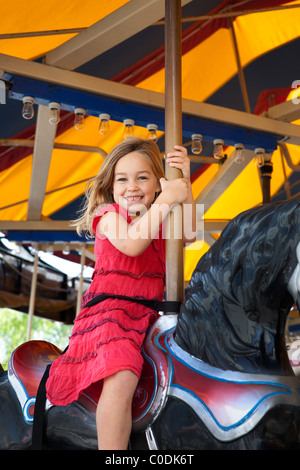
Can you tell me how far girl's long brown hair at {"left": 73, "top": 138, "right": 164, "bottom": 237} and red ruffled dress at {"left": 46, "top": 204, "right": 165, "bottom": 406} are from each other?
0.14m

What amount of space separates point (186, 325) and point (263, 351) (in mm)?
185

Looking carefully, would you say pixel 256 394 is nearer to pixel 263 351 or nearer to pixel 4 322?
pixel 263 351

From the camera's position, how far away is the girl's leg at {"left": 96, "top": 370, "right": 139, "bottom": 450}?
1.16m

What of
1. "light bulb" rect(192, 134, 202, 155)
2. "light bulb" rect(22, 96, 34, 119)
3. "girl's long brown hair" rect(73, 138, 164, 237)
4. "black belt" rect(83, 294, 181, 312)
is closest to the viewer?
"black belt" rect(83, 294, 181, 312)

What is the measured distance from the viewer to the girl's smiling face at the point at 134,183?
62.0 inches

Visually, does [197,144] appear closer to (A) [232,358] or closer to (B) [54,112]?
(B) [54,112]

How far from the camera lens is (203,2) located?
3381mm

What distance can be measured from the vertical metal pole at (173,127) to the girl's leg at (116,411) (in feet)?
1.06

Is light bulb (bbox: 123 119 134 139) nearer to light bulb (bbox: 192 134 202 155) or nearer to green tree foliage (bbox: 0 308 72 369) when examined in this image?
light bulb (bbox: 192 134 202 155)

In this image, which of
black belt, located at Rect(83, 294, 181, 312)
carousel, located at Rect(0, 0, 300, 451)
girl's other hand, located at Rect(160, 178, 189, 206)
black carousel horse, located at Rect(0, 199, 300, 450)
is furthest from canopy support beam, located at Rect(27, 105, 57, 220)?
black carousel horse, located at Rect(0, 199, 300, 450)

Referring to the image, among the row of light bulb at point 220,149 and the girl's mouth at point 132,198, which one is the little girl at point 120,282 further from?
the row of light bulb at point 220,149

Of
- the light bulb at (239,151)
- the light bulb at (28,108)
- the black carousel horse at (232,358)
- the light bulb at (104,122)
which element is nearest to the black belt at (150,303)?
the black carousel horse at (232,358)

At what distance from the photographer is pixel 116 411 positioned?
1176mm

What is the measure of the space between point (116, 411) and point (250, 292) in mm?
378
